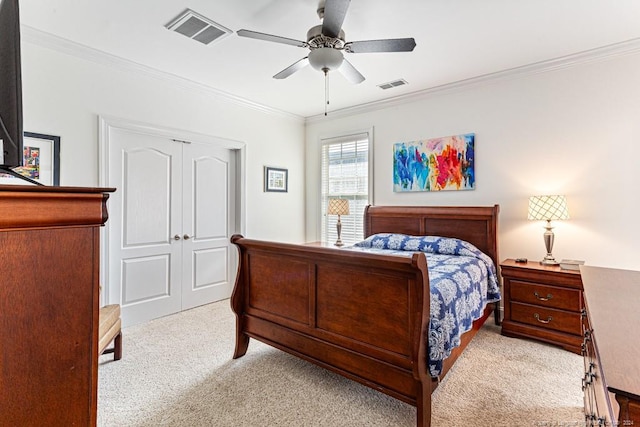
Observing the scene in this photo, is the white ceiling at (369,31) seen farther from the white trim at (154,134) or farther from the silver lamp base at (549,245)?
the silver lamp base at (549,245)

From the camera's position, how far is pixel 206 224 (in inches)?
163

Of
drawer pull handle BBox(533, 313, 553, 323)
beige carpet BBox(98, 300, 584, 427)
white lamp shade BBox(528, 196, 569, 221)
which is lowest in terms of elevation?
beige carpet BBox(98, 300, 584, 427)

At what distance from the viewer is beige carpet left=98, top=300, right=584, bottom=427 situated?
194cm

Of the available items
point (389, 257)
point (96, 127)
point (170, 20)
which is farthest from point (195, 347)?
point (170, 20)

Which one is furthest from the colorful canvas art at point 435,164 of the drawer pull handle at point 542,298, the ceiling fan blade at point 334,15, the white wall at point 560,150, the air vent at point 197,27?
the air vent at point 197,27

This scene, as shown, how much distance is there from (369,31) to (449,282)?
82.5 inches

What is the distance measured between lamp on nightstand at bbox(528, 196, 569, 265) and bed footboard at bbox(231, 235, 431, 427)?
2071 mm

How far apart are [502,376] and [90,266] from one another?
8.97 ft

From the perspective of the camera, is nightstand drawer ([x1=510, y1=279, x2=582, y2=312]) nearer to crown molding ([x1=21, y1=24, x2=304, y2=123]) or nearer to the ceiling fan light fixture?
the ceiling fan light fixture

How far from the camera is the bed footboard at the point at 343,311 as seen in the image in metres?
1.78

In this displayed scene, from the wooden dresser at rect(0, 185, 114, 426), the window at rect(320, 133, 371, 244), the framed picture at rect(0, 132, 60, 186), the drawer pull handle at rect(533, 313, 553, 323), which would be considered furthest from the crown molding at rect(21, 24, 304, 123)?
the drawer pull handle at rect(533, 313, 553, 323)

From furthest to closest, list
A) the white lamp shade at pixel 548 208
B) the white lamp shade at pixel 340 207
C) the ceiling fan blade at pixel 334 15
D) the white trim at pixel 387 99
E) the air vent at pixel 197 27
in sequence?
the white lamp shade at pixel 340 207
the white lamp shade at pixel 548 208
the white trim at pixel 387 99
the air vent at pixel 197 27
the ceiling fan blade at pixel 334 15

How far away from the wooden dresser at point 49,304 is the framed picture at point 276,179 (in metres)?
4.01

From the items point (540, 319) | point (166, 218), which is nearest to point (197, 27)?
point (166, 218)
